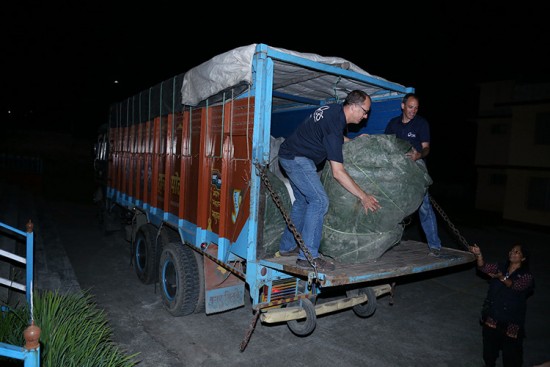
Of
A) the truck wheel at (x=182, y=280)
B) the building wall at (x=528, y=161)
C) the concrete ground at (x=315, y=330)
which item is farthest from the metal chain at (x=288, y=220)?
the building wall at (x=528, y=161)

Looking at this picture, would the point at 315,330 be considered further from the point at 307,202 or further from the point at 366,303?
the point at 307,202

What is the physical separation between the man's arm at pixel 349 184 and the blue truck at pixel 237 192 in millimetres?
607

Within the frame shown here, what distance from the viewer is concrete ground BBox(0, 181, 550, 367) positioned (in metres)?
4.27

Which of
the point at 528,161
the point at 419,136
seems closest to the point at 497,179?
the point at 528,161

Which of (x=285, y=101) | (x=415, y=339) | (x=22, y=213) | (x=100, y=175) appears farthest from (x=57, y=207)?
(x=415, y=339)

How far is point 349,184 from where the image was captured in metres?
3.47

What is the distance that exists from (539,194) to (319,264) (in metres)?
16.5

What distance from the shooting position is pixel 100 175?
10.6 meters

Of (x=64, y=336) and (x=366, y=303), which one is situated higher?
(x=64, y=336)

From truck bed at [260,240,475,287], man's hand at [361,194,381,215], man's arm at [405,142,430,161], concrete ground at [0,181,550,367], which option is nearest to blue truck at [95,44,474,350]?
truck bed at [260,240,475,287]

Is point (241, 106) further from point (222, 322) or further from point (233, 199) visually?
point (222, 322)

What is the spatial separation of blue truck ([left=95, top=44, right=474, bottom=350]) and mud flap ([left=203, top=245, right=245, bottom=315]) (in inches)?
0.5

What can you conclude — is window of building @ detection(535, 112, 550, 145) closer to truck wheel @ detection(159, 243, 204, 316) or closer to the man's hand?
the man's hand

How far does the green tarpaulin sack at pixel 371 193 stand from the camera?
3.61 metres
